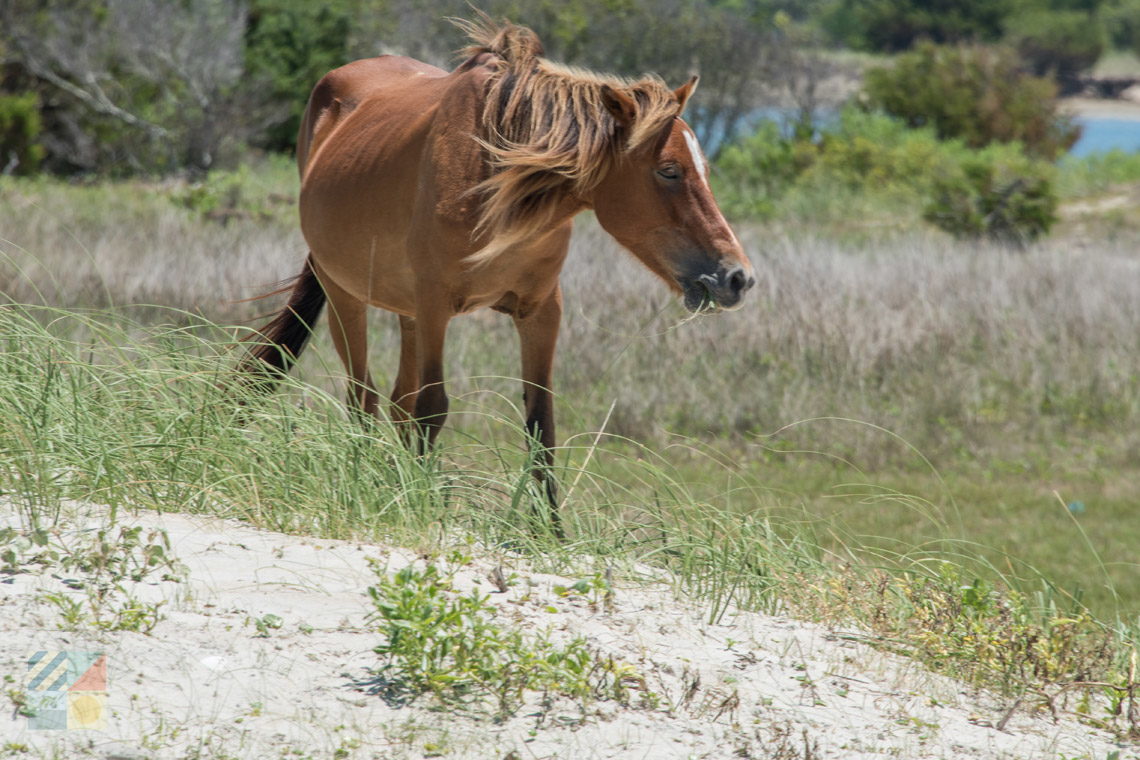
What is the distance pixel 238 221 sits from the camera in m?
12.0

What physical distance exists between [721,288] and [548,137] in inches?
31.6

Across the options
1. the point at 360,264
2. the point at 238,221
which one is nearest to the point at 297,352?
the point at 360,264

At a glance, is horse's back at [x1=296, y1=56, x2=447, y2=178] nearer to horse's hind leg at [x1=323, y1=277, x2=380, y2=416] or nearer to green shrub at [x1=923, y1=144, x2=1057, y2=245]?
horse's hind leg at [x1=323, y1=277, x2=380, y2=416]

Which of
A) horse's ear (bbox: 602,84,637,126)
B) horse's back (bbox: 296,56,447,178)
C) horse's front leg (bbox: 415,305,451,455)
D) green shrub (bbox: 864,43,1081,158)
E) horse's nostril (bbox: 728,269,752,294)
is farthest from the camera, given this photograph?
green shrub (bbox: 864,43,1081,158)

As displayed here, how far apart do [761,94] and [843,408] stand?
15.1 meters

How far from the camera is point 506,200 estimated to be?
427 cm

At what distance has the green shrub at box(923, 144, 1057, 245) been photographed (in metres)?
13.8

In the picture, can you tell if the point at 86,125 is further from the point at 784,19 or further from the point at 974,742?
the point at 974,742

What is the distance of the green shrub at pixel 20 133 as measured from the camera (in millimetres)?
17062

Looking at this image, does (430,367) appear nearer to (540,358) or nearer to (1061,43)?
(540,358)

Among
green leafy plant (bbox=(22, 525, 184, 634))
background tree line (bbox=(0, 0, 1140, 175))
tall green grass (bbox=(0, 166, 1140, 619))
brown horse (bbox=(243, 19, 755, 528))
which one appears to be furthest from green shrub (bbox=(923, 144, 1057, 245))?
green leafy plant (bbox=(22, 525, 184, 634))

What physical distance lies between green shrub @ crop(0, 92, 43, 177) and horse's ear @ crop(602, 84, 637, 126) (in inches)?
590

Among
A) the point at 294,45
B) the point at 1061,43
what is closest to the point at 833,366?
the point at 294,45

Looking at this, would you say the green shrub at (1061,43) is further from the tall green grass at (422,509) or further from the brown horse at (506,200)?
the tall green grass at (422,509)
